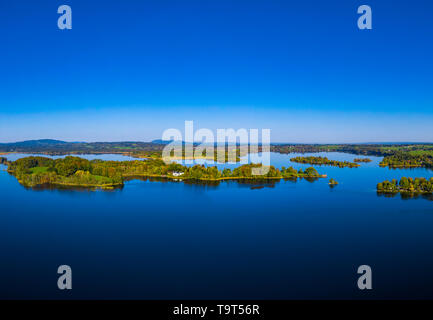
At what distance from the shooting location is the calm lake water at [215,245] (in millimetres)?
9151

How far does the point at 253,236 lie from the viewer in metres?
13.4

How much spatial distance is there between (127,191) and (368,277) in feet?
59.3

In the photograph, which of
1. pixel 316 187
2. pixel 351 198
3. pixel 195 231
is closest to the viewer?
pixel 195 231

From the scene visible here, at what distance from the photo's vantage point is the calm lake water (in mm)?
9151

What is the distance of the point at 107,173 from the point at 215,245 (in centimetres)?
1834

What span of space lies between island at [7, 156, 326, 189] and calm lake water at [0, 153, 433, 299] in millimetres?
3952

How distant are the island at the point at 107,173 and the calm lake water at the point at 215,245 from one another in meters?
3.95

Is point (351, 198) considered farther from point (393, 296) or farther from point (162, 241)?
point (162, 241)

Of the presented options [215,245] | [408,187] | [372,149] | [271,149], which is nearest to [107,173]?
[215,245]

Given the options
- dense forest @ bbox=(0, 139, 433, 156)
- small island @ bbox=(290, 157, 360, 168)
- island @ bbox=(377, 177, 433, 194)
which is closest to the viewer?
island @ bbox=(377, 177, 433, 194)

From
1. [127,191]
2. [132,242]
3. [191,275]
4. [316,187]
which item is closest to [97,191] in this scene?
[127,191]

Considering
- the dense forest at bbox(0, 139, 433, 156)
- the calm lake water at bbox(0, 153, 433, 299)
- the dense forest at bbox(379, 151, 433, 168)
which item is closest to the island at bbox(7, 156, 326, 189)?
the calm lake water at bbox(0, 153, 433, 299)

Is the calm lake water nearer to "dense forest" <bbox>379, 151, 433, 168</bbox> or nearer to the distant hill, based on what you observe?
"dense forest" <bbox>379, 151, 433, 168</bbox>

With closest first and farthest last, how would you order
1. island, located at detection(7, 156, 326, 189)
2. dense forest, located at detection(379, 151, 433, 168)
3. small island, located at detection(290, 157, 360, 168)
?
island, located at detection(7, 156, 326, 189)
small island, located at detection(290, 157, 360, 168)
dense forest, located at detection(379, 151, 433, 168)
